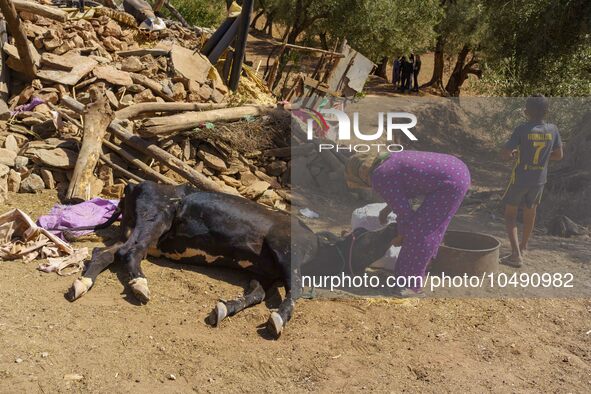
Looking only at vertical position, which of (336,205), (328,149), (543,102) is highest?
(543,102)

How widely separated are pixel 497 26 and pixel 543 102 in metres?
7.53

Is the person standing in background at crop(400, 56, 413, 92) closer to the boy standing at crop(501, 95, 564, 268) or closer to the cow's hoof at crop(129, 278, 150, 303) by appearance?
the boy standing at crop(501, 95, 564, 268)

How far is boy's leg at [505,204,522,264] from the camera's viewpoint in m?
6.13

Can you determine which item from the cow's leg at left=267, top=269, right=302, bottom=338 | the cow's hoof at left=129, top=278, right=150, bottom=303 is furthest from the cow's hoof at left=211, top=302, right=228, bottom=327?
the cow's hoof at left=129, top=278, right=150, bottom=303

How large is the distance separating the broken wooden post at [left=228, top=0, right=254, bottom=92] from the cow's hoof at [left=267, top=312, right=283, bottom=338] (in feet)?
22.9

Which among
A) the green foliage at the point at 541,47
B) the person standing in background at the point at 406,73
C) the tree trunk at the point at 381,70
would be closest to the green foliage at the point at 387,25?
the person standing in background at the point at 406,73

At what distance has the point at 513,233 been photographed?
614cm

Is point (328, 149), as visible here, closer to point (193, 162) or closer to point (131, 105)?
point (193, 162)

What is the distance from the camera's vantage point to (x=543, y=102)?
5.92m

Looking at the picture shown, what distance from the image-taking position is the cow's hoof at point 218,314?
15.1ft

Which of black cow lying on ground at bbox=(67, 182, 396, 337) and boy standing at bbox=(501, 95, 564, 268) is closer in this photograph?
black cow lying on ground at bbox=(67, 182, 396, 337)

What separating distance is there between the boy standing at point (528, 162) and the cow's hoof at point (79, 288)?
12.6ft

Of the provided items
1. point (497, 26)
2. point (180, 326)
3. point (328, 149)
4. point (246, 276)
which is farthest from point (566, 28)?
point (180, 326)

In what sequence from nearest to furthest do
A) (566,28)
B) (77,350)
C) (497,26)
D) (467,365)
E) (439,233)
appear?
(77,350) < (467,365) < (439,233) < (566,28) < (497,26)
